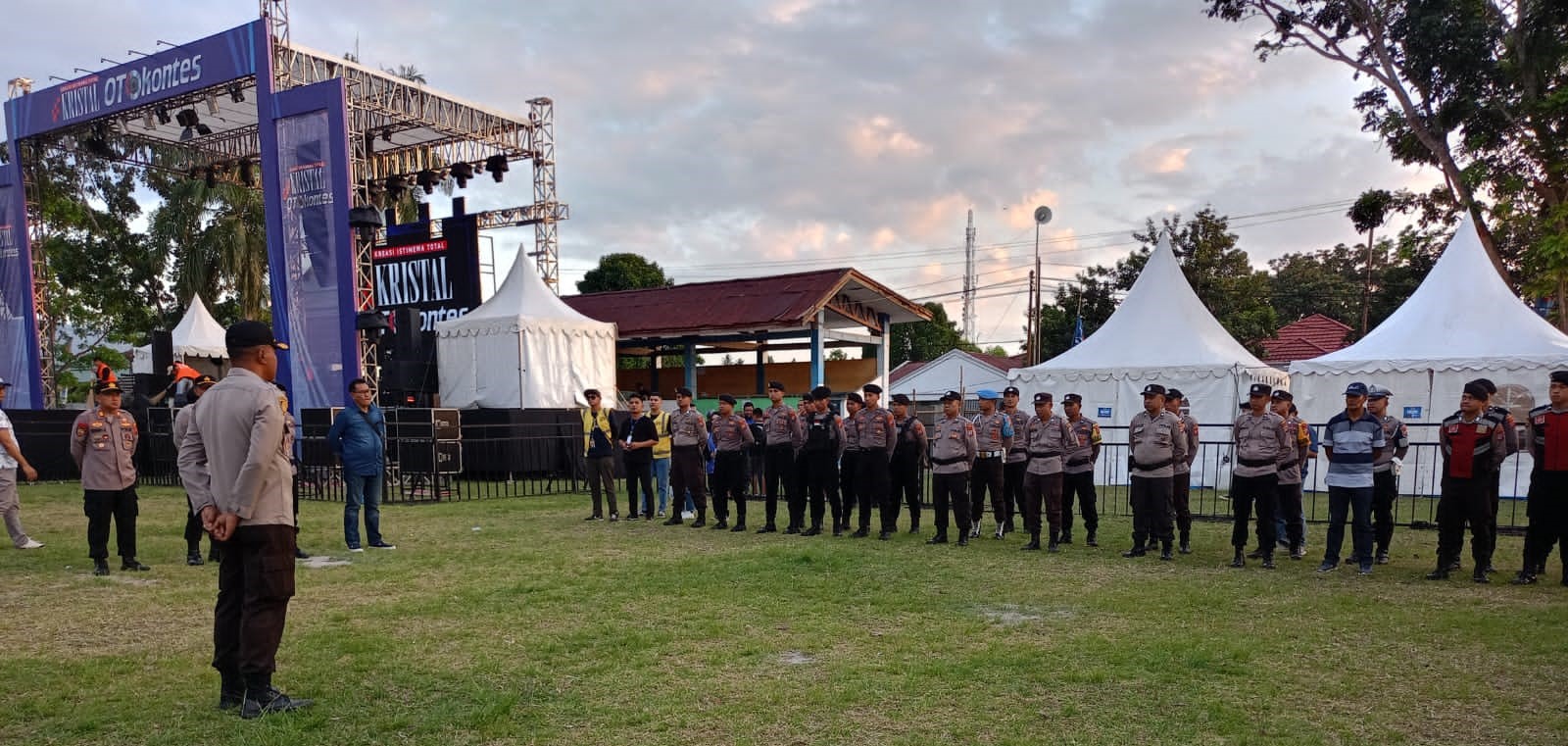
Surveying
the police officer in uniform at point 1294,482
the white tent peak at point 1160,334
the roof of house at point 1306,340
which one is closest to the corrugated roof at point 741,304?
the white tent peak at point 1160,334

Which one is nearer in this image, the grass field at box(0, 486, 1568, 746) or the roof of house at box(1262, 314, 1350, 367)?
the grass field at box(0, 486, 1568, 746)

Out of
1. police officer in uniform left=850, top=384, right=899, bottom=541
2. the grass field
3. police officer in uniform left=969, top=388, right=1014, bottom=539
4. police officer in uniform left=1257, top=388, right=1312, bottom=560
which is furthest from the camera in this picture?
police officer in uniform left=969, top=388, right=1014, bottom=539

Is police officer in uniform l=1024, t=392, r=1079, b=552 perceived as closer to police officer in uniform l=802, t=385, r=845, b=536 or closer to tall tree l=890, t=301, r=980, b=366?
police officer in uniform l=802, t=385, r=845, b=536

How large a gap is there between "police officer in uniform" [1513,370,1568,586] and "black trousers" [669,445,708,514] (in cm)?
794

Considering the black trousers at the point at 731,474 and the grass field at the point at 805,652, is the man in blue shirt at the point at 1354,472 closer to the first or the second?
the grass field at the point at 805,652

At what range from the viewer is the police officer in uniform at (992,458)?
34.0 ft

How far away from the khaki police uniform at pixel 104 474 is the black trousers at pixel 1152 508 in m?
9.16

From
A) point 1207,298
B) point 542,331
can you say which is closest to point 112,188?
point 542,331

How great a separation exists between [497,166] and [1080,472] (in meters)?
20.2

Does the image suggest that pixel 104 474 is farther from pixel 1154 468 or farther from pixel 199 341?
pixel 199 341

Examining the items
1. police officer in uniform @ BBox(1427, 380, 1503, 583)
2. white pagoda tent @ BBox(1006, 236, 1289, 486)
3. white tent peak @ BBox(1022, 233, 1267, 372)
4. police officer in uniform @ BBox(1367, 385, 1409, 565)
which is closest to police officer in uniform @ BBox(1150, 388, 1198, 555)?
police officer in uniform @ BBox(1367, 385, 1409, 565)

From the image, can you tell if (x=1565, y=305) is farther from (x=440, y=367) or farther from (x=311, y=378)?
(x=311, y=378)

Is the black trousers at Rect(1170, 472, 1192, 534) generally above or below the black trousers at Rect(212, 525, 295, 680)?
below

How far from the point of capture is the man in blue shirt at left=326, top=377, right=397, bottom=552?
360 inches
